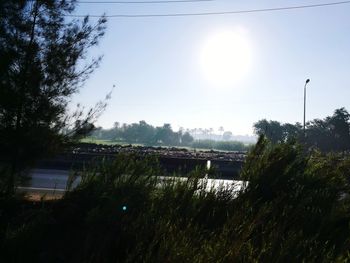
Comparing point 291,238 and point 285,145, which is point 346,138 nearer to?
point 285,145

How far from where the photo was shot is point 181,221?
442 cm

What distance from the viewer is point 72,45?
863 cm

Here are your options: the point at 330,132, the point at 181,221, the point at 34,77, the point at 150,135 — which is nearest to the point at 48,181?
the point at 34,77

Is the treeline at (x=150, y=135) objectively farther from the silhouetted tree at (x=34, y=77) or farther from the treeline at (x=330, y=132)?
the silhouetted tree at (x=34, y=77)

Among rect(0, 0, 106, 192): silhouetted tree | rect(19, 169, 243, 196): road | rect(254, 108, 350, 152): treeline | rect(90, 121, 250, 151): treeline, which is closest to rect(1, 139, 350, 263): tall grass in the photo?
rect(0, 0, 106, 192): silhouetted tree

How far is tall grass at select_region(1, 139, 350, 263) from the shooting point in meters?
3.73

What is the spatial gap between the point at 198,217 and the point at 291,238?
1.96 meters

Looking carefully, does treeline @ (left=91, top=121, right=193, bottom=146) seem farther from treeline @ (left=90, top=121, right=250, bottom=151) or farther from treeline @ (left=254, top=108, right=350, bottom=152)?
treeline @ (left=254, top=108, right=350, bottom=152)

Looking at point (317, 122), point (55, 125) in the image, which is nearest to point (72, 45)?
point (55, 125)

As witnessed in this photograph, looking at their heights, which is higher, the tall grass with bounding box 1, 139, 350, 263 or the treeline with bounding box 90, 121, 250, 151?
the treeline with bounding box 90, 121, 250, 151

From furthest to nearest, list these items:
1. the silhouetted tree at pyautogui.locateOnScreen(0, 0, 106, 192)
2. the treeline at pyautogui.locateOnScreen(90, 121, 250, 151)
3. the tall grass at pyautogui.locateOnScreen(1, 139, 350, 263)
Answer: the treeline at pyautogui.locateOnScreen(90, 121, 250, 151) < the silhouetted tree at pyautogui.locateOnScreen(0, 0, 106, 192) < the tall grass at pyautogui.locateOnScreen(1, 139, 350, 263)

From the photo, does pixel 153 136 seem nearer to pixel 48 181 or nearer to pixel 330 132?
pixel 330 132

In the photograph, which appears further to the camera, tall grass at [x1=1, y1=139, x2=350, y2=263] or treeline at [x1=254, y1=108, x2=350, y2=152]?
treeline at [x1=254, y1=108, x2=350, y2=152]

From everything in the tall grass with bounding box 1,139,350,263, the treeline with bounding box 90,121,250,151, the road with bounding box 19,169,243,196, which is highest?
the treeline with bounding box 90,121,250,151
